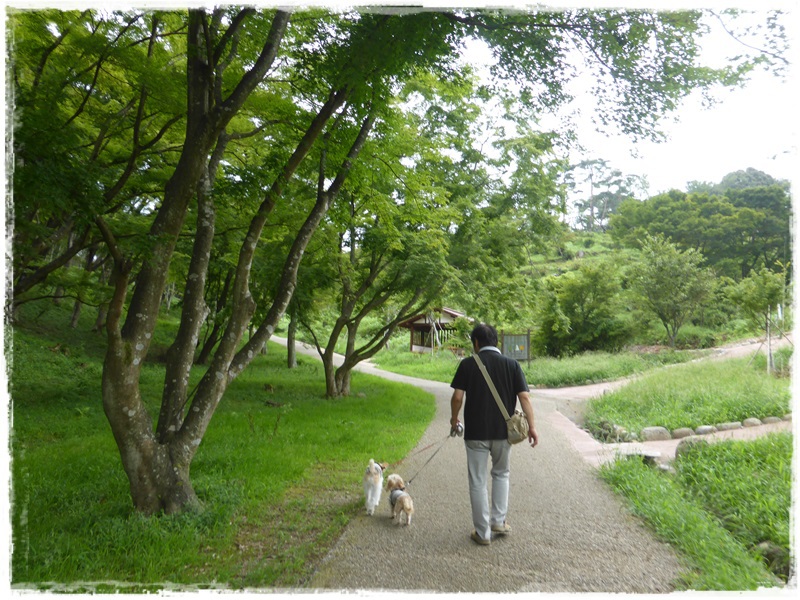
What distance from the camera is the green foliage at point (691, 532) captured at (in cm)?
317

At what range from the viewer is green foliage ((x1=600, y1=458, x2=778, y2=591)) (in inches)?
125

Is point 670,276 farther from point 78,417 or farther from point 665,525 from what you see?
point 78,417

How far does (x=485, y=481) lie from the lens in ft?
12.4

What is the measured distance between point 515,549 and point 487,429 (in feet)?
3.05

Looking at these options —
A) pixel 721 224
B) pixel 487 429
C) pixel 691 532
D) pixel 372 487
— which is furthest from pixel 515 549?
pixel 721 224

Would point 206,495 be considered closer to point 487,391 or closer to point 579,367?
point 487,391

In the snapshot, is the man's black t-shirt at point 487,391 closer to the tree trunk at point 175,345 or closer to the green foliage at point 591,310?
the tree trunk at point 175,345

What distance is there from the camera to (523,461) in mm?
6723

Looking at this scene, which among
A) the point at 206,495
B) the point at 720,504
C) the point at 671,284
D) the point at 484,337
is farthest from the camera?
the point at 671,284

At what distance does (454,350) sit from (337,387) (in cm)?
1765

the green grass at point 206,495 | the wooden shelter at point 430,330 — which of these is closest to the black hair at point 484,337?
the green grass at point 206,495

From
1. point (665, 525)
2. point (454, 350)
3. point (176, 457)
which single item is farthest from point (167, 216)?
point (454, 350)

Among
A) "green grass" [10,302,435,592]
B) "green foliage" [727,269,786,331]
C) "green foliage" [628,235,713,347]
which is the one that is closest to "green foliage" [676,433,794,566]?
"green grass" [10,302,435,592]

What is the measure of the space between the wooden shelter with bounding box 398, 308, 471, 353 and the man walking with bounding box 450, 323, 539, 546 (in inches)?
1002
